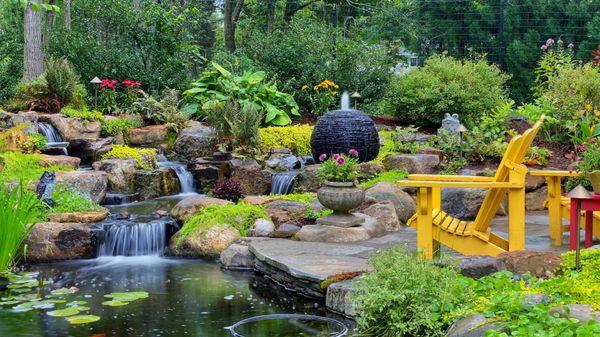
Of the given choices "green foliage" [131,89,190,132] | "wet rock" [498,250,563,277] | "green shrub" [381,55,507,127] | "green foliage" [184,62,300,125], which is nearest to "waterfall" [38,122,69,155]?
"green foliage" [131,89,190,132]

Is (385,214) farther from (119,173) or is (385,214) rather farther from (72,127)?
(72,127)

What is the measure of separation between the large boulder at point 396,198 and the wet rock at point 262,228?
1376 mm

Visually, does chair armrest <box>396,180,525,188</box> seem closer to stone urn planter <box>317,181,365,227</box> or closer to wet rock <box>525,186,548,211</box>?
stone urn planter <box>317,181,365,227</box>

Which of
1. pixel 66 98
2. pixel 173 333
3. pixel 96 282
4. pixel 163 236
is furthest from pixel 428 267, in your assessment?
pixel 66 98

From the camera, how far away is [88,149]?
40.0 ft

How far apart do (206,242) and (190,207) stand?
929 mm

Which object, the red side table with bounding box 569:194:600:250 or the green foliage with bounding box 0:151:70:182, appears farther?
the green foliage with bounding box 0:151:70:182

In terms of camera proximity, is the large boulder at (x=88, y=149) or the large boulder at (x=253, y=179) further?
the large boulder at (x=88, y=149)

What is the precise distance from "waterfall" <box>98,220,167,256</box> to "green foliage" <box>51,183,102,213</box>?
0.57 m

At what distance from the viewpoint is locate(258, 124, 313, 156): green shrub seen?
41.9 feet

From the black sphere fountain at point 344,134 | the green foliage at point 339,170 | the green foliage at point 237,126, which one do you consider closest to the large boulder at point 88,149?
the green foliage at point 237,126

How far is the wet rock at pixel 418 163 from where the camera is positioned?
35.6 ft

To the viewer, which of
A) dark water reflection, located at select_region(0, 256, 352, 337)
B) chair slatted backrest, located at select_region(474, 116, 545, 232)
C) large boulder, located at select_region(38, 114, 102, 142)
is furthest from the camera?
large boulder, located at select_region(38, 114, 102, 142)

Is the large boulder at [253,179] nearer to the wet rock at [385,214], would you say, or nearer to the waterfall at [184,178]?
the waterfall at [184,178]
